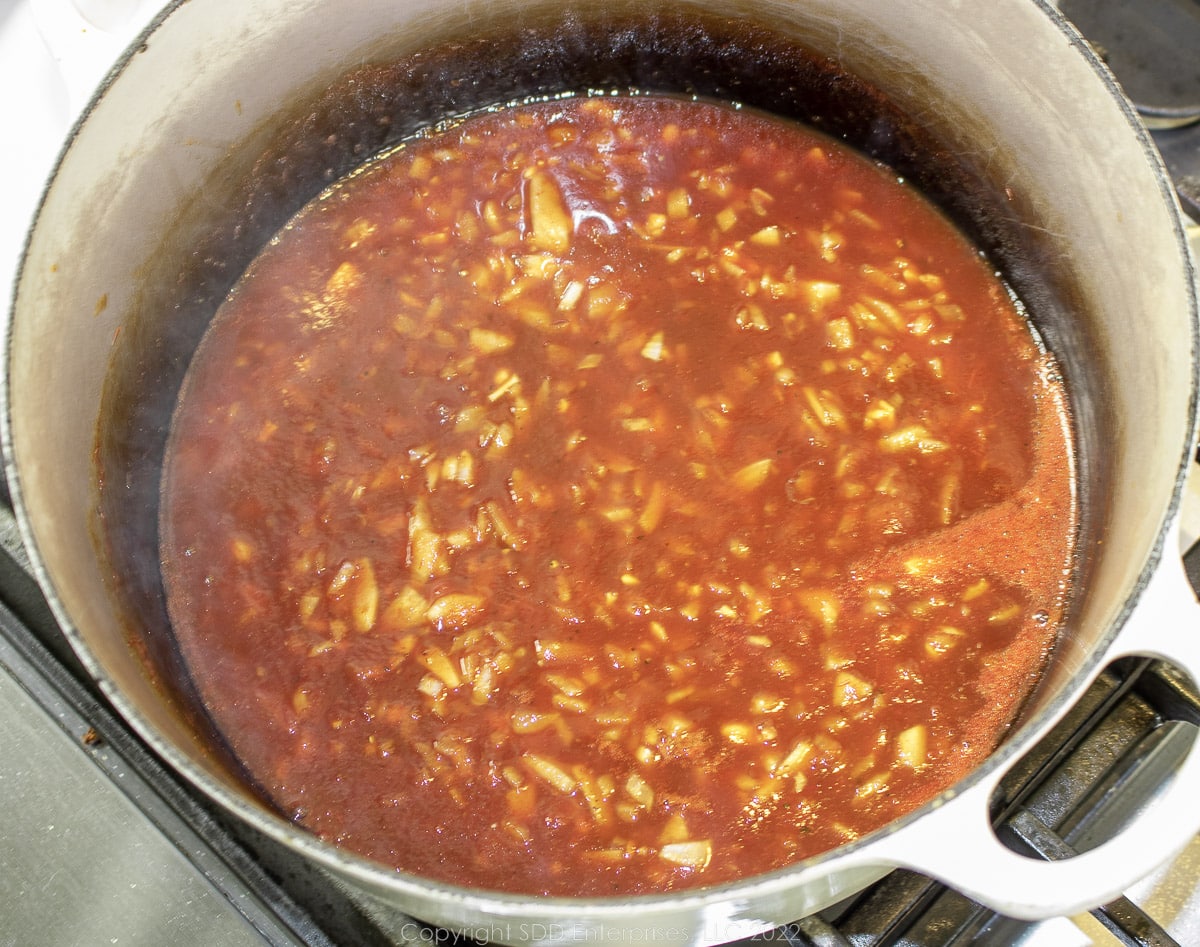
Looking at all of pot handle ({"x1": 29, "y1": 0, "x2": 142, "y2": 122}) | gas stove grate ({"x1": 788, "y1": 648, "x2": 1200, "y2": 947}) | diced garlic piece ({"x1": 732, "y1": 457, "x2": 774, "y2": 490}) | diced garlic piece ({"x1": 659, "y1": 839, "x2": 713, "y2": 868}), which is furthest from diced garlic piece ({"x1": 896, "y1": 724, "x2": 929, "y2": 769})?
pot handle ({"x1": 29, "y1": 0, "x2": 142, "y2": 122})

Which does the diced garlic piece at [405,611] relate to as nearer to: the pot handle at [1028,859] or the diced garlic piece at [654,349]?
the diced garlic piece at [654,349]

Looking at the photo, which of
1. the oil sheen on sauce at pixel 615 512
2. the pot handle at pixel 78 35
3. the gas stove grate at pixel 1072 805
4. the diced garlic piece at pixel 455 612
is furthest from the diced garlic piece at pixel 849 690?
the pot handle at pixel 78 35

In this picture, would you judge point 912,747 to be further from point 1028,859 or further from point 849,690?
point 1028,859

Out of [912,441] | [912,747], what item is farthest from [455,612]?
[912,441]

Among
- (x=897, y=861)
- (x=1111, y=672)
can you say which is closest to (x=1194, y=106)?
(x=1111, y=672)

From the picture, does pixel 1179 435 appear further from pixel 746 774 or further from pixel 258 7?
pixel 258 7
